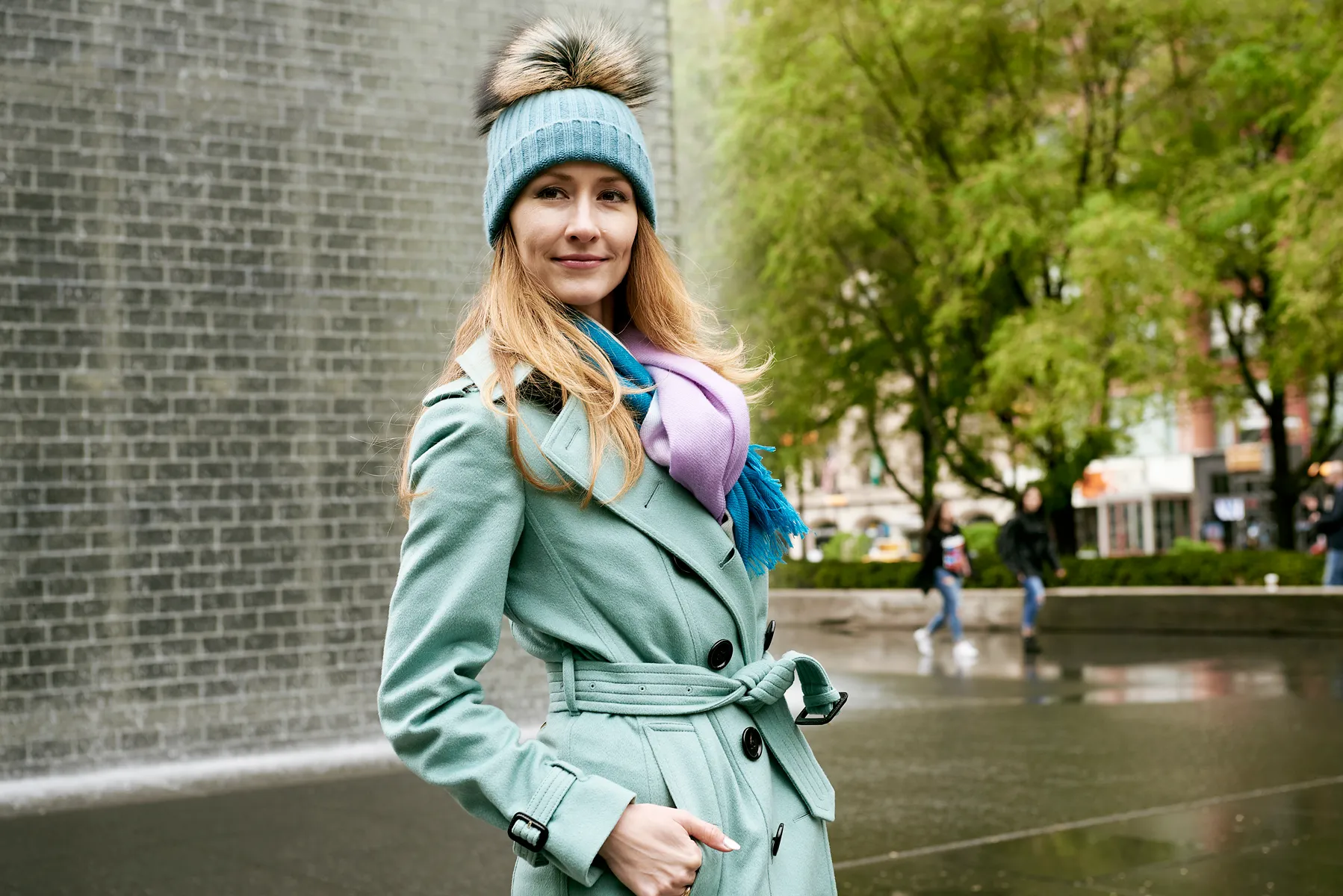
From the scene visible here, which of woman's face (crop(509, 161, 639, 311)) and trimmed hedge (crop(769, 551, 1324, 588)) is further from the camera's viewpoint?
A: trimmed hedge (crop(769, 551, 1324, 588))

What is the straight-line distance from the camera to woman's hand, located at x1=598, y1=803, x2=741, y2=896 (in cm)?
182

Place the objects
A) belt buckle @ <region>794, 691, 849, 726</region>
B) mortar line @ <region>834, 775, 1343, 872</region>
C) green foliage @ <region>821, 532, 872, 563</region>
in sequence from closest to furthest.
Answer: belt buckle @ <region>794, 691, 849, 726</region> → mortar line @ <region>834, 775, 1343, 872</region> → green foliage @ <region>821, 532, 872, 563</region>

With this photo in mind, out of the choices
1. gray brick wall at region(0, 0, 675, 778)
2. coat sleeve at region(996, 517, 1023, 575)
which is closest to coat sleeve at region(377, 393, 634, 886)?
gray brick wall at region(0, 0, 675, 778)

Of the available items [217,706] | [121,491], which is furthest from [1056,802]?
[121,491]

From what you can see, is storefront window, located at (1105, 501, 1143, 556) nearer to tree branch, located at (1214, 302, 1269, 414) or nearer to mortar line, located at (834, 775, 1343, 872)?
tree branch, located at (1214, 302, 1269, 414)

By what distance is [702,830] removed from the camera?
1.85m

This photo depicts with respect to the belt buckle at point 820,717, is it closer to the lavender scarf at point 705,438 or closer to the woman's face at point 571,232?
the lavender scarf at point 705,438

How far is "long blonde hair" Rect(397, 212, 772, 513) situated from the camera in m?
2.01

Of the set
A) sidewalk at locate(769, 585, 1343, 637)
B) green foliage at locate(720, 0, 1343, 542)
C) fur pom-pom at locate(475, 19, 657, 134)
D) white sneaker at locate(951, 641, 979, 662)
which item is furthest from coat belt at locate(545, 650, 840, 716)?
green foliage at locate(720, 0, 1343, 542)

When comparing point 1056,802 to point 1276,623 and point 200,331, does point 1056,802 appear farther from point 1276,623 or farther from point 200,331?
point 1276,623

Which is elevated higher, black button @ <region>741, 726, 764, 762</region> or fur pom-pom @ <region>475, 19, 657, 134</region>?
fur pom-pom @ <region>475, 19, 657, 134</region>

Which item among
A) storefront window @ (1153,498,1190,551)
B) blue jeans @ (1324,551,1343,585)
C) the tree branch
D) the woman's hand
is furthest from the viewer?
storefront window @ (1153,498,1190,551)

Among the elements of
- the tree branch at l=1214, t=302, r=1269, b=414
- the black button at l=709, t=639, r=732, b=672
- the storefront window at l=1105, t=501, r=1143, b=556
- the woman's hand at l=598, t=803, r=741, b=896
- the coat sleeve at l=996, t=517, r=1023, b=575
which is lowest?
the storefront window at l=1105, t=501, r=1143, b=556

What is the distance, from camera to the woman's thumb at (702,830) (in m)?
1.85
